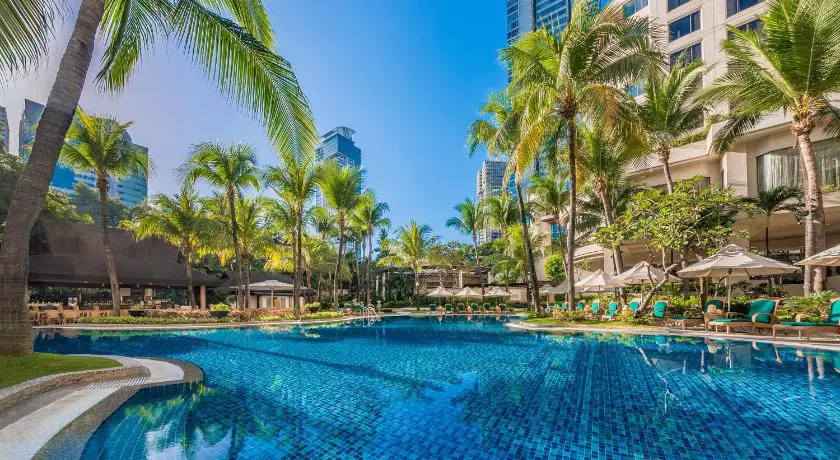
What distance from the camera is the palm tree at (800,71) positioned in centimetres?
1087

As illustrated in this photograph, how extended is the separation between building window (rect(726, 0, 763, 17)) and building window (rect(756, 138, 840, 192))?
10.2 metres

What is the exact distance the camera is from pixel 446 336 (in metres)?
14.0

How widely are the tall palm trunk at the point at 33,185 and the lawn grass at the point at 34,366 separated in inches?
7.4

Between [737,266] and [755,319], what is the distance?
1.44 meters

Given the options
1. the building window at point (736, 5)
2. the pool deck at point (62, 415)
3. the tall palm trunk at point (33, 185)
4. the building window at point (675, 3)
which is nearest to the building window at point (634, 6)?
the building window at point (675, 3)

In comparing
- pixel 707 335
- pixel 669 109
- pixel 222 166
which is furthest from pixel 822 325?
pixel 222 166

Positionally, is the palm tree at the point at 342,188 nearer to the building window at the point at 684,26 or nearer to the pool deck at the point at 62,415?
the pool deck at the point at 62,415

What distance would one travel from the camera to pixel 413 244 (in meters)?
34.0

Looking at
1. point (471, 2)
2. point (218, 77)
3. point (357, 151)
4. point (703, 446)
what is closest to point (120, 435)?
point (218, 77)

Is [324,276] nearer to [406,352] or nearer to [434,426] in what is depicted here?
[406,352]

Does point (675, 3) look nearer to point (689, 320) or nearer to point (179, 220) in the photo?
point (689, 320)

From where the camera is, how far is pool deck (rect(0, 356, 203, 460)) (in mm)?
3559

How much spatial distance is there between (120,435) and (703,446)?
578 centimetres

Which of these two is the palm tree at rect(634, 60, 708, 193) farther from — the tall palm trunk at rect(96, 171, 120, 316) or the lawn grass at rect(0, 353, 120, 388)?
the tall palm trunk at rect(96, 171, 120, 316)
